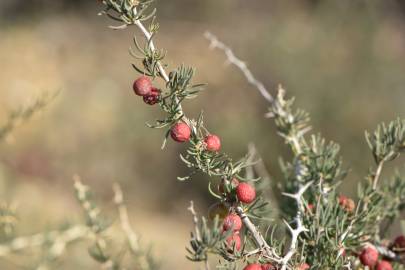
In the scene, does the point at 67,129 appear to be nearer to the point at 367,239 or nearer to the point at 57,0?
the point at 57,0

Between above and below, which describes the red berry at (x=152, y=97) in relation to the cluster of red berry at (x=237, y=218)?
above

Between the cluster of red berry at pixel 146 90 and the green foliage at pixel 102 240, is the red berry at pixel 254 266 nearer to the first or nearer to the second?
the cluster of red berry at pixel 146 90

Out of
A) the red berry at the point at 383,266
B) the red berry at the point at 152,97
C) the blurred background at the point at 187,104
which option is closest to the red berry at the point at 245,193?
the red berry at the point at 152,97

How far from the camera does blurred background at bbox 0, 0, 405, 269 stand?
4.62 metres

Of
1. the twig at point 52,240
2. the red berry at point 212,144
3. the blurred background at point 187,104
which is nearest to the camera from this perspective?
the red berry at point 212,144

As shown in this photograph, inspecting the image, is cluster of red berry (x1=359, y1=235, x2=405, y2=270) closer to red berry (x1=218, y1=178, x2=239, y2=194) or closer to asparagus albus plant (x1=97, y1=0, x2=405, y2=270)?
asparagus albus plant (x1=97, y1=0, x2=405, y2=270)

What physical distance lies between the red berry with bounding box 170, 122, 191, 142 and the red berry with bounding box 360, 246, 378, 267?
316mm

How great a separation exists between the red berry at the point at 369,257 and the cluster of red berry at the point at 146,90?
0.37 m

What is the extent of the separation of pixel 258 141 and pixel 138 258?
12.0 ft

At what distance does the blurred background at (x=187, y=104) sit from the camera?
4.62 m

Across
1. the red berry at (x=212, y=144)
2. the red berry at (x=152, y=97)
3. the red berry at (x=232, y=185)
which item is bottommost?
the red berry at (x=232, y=185)

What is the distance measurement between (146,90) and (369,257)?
15.3 inches

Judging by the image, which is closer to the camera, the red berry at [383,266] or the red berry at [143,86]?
the red berry at [143,86]

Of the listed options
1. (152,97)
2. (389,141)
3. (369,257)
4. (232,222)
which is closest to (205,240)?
(232,222)
